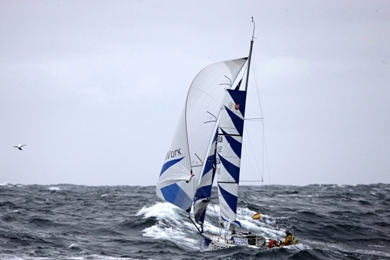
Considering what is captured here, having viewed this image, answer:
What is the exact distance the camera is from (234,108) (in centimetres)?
2312

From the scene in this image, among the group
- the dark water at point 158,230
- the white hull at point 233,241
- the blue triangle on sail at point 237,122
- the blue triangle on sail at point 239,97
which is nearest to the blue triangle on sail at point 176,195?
the white hull at point 233,241

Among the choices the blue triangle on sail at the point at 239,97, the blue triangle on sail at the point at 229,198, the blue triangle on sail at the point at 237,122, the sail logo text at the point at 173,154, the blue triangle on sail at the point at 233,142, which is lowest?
the blue triangle on sail at the point at 229,198

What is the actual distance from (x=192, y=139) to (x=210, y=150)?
166cm

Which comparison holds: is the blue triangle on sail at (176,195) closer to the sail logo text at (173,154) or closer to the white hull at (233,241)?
the sail logo text at (173,154)

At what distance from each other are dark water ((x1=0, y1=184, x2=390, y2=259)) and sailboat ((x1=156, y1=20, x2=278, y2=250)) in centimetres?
206

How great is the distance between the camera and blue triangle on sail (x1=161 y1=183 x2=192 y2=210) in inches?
875

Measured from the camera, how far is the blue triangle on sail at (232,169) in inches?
923

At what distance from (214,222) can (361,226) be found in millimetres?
9991

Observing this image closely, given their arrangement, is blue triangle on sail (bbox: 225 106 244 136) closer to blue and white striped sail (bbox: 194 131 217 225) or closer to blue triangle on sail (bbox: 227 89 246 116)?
blue triangle on sail (bbox: 227 89 246 116)

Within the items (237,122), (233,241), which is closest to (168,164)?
(237,122)

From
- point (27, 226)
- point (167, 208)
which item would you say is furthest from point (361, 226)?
point (27, 226)

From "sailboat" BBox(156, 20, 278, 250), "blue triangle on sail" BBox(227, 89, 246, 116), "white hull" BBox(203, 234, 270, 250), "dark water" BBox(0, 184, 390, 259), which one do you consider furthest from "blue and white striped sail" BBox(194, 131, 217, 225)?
"dark water" BBox(0, 184, 390, 259)

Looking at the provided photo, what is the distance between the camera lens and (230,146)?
23.3 meters

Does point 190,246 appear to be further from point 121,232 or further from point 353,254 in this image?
point 353,254
